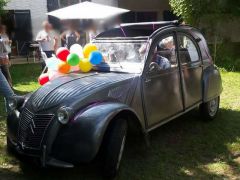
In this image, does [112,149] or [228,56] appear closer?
[112,149]

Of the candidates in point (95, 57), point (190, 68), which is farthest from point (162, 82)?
point (95, 57)

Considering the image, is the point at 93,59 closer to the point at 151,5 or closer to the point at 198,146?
the point at 198,146

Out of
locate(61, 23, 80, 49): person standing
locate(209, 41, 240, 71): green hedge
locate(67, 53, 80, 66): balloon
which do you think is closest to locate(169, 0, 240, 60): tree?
locate(209, 41, 240, 71): green hedge

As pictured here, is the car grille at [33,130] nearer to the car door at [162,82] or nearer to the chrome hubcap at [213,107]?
the car door at [162,82]

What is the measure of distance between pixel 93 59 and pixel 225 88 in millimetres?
5026

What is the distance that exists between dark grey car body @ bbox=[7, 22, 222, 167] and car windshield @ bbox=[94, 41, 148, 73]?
0.32ft

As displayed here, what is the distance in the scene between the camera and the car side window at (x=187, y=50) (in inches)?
231

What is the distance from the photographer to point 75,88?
15.0ft

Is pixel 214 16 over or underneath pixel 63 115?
over

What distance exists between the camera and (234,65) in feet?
41.8

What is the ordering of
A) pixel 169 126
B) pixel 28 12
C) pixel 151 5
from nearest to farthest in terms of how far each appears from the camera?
pixel 169 126 → pixel 28 12 → pixel 151 5

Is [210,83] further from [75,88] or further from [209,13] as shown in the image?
[209,13]

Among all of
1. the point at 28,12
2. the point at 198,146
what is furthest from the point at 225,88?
the point at 28,12

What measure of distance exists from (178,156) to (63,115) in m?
1.82
